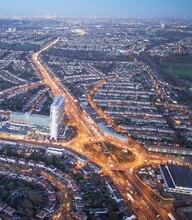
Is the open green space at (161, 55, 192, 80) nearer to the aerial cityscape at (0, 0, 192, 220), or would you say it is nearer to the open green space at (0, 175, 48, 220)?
the aerial cityscape at (0, 0, 192, 220)

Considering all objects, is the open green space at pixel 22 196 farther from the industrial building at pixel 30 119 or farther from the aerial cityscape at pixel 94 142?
the industrial building at pixel 30 119

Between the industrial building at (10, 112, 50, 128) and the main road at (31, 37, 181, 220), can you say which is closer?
the main road at (31, 37, 181, 220)

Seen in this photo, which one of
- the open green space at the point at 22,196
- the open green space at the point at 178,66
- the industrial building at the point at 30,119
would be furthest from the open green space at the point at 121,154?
the open green space at the point at 178,66

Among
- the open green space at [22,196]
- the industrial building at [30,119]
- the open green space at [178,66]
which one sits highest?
the open green space at [178,66]

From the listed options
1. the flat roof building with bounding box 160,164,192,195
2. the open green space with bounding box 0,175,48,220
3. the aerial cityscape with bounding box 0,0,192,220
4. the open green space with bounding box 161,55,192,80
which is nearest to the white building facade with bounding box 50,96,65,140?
the aerial cityscape with bounding box 0,0,192,220

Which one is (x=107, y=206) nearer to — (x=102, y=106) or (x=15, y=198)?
(x=15, y=198)

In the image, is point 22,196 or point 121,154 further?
point 121,154

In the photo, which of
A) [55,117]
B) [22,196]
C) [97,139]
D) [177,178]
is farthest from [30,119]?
[177,178]

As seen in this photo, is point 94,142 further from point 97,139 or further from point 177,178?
point 177,178

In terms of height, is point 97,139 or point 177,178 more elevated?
point 97,139
